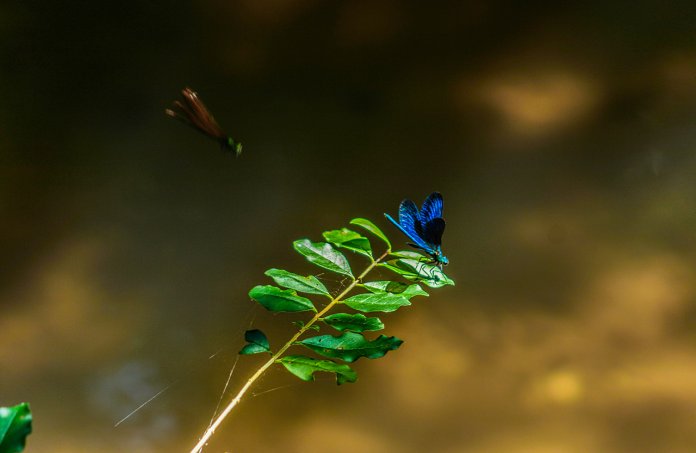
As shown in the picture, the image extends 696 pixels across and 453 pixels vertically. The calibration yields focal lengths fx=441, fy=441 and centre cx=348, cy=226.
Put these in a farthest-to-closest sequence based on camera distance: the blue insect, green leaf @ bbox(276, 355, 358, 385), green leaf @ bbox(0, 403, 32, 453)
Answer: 1. the blue insect
2. green leaf @ bbox(276, 355, 358, 385)
3. green leaf @ bbox(0, 403, 32, 453)

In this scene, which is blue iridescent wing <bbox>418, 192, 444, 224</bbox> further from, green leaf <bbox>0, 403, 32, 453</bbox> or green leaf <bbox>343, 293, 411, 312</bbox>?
green leaf <bbox>0, 403, 32, 453</bbox>

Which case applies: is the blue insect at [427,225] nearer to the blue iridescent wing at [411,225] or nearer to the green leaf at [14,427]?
the blue iridescent wing at [411,225]

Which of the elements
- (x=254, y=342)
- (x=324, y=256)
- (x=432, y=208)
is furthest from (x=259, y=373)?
(x=432, y=208)

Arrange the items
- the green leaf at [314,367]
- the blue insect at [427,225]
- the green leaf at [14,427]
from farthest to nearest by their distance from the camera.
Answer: the blue insect at [427,225]
the green leaf at [314,367]
the green leaf at [14,427]

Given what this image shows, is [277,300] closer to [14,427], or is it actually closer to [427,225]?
[427,225]

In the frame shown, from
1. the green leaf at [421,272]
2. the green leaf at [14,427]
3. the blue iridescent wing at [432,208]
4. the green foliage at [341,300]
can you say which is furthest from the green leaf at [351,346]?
the green leaf at [14,427]

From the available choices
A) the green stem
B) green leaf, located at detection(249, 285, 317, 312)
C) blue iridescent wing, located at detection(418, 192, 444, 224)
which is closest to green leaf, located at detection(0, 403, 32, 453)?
the green stem
